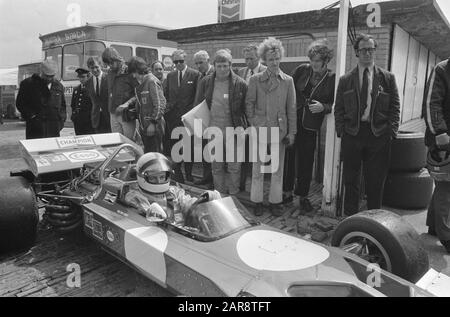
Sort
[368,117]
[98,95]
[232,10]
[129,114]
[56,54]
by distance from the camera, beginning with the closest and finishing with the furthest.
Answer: [368,117]
[129,114]
[98,95]
[232,10]
[56,54]

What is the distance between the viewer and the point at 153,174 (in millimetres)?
3604

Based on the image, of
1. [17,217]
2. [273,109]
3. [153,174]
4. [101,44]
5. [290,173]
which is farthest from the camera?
[101,44]

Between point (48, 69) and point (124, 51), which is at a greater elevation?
point (124, 51)

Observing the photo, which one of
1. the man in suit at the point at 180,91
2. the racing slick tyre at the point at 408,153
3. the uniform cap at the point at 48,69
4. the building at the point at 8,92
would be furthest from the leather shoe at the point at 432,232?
the building at the point at 8,92

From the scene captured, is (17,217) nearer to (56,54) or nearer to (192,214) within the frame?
(192,214)

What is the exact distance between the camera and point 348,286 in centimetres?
236

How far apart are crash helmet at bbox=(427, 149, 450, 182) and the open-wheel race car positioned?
1.35 metres

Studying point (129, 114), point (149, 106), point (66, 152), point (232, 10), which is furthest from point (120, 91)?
point (232, 10)

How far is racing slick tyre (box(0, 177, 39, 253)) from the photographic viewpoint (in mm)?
3814

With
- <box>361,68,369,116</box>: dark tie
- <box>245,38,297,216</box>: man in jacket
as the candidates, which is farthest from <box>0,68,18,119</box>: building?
<box>361,68,369,116</box>: dark tie

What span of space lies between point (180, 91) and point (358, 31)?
9.32ft
